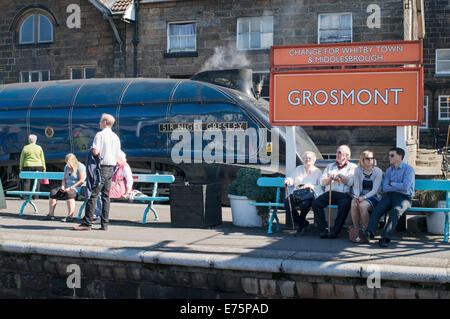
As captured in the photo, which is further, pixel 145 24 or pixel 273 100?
pixel 145 24

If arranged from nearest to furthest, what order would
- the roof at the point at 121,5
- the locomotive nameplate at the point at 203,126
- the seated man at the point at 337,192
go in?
the seated man at the point at 337,192, the locomotive nameplate at the point at 203,126, the roof at the point at 121,5

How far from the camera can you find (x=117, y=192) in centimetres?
920

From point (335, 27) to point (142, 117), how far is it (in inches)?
397

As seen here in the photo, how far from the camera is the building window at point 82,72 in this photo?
73.5ft

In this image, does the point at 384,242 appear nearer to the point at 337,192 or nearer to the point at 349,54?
the point at 337,192

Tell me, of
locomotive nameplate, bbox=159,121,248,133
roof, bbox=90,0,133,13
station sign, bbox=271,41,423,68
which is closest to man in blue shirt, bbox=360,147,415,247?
station sign, bbox=271,41,423,68

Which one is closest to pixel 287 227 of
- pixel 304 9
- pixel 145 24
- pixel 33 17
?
pixel 304 9

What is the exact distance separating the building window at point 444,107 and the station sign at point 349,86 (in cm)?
2349

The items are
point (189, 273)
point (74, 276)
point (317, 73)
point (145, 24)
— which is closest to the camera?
point (189, 273)

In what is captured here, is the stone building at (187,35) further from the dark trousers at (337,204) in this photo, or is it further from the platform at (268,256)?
the platform at (268,256)

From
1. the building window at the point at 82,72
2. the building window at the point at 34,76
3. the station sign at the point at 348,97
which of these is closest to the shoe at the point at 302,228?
the station sign at the point at 348,97

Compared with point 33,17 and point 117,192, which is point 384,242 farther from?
point 33,17

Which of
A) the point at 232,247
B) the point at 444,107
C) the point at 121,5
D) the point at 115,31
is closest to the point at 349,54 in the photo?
the point at 232,247

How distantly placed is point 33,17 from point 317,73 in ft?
60.0
